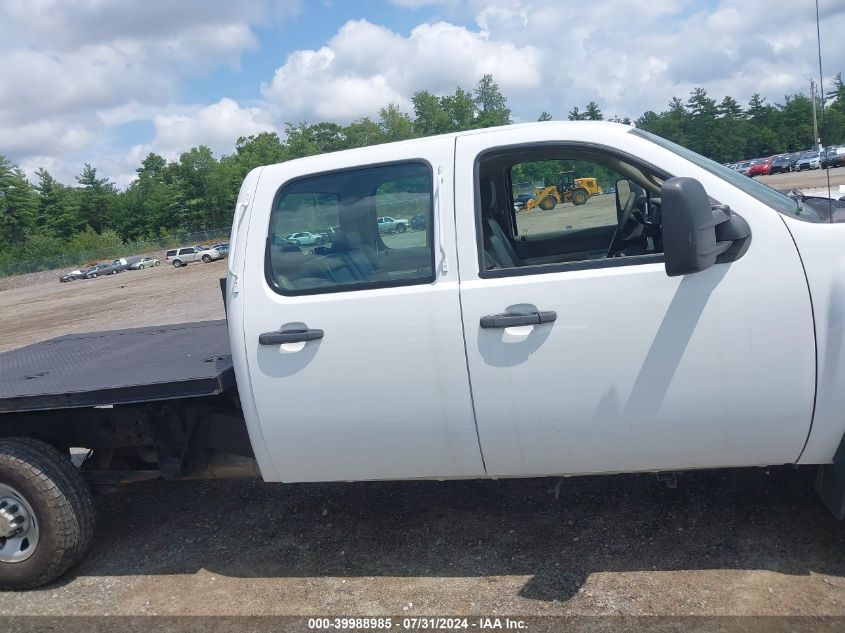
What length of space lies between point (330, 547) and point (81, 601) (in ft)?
4.25

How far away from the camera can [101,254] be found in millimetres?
71625

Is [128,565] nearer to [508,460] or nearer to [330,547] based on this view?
[330,547]

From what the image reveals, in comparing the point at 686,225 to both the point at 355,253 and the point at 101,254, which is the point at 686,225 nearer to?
the point at 355,253

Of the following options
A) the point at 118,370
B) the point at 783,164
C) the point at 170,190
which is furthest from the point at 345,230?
the point at 170,190

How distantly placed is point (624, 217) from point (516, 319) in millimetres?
1284

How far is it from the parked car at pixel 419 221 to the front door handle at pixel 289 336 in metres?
0.65

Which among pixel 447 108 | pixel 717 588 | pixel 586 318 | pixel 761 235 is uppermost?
pixel 447 108

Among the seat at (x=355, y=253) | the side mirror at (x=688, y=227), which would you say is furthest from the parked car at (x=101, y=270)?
the side mirror at (x=688, y=227)

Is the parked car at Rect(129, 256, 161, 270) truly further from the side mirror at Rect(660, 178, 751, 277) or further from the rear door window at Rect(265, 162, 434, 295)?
the side mirror at Rect(660, 178, 751, 277)

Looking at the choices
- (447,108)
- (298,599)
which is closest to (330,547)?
(298,599)

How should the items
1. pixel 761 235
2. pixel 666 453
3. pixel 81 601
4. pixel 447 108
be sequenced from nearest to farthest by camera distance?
pixel 761 235
pixel 666 453
pixel 81 601
pixel 447 108

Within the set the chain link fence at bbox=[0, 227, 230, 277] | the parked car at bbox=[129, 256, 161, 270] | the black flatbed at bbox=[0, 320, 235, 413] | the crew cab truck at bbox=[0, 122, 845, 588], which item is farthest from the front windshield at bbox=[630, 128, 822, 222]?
the chain link fence at bbox=[0, 227, 230, 277]

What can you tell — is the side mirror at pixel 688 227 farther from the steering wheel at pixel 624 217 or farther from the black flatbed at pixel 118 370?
the black flatbed at pixel 118 370

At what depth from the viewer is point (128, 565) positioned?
161 inches
